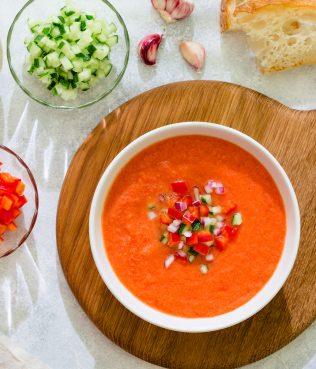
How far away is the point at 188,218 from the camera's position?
2.46 m

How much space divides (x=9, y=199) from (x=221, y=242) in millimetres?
822

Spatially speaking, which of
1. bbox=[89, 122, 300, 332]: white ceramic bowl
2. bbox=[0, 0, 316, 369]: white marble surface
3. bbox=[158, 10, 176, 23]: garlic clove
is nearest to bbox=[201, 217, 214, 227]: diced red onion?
bbox=[89, 122, 300, 332]: white ceramic bowl

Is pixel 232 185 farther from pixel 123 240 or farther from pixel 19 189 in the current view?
pixel 19 189

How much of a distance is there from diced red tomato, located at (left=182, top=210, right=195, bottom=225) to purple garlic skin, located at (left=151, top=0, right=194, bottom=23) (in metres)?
0.82

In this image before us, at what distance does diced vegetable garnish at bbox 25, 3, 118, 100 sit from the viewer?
2533 mm

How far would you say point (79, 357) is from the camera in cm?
277

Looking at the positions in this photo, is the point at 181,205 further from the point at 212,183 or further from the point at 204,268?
the point at 204,268

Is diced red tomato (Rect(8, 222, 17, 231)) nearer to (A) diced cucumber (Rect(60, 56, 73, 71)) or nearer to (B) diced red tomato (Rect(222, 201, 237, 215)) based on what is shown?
(A) diced cucumber (Rect(60, 56, 73, 71))

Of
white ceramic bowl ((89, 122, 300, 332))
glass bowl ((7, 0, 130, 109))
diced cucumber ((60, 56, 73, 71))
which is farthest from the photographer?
glass bowl ((7, 0, 130, 109))

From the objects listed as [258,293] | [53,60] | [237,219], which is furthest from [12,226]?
[258,293]

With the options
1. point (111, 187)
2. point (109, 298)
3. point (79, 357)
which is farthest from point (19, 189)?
point (79, 357)

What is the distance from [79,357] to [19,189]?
2.49 ft

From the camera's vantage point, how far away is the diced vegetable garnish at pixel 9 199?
2.52 meters

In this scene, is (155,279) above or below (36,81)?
below
